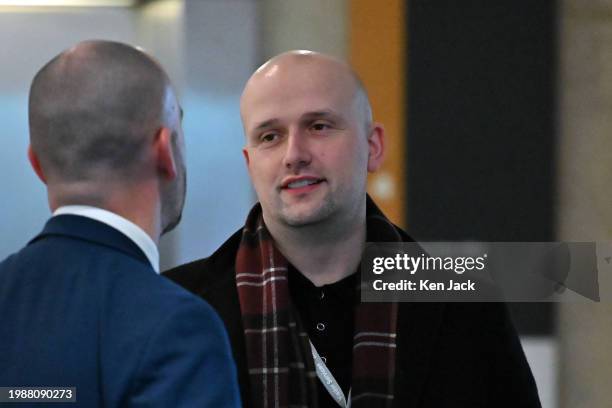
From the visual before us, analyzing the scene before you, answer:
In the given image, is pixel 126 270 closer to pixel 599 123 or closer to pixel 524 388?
pixel 524 388

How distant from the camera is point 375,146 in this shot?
8.86 feet

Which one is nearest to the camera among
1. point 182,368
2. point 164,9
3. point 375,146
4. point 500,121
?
point 182,368

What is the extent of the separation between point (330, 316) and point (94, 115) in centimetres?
107

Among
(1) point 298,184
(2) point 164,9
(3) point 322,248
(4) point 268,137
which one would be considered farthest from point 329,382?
(2) point 164,9

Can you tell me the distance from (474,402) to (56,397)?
118cm

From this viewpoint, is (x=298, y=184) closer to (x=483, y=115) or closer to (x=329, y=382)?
(x=329, y=382)

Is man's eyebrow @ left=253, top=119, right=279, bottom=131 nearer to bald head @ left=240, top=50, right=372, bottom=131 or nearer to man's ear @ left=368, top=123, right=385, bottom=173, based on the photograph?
bald head @ left=240, top=50, right=372, bottom=131

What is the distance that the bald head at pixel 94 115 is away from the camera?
1525mm

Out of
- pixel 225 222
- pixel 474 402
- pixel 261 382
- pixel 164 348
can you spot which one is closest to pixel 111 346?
pixel 164 348

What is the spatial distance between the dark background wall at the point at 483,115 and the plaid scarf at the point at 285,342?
1422 mm

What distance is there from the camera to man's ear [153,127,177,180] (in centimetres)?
155

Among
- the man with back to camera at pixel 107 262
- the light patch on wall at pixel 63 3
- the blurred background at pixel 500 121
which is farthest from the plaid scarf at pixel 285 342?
the light patch on wall at pixel 63 3

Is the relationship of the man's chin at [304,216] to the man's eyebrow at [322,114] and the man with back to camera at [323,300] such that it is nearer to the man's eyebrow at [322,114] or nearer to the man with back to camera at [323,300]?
the man with back to camera at [323,300]

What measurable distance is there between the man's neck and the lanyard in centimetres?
18
